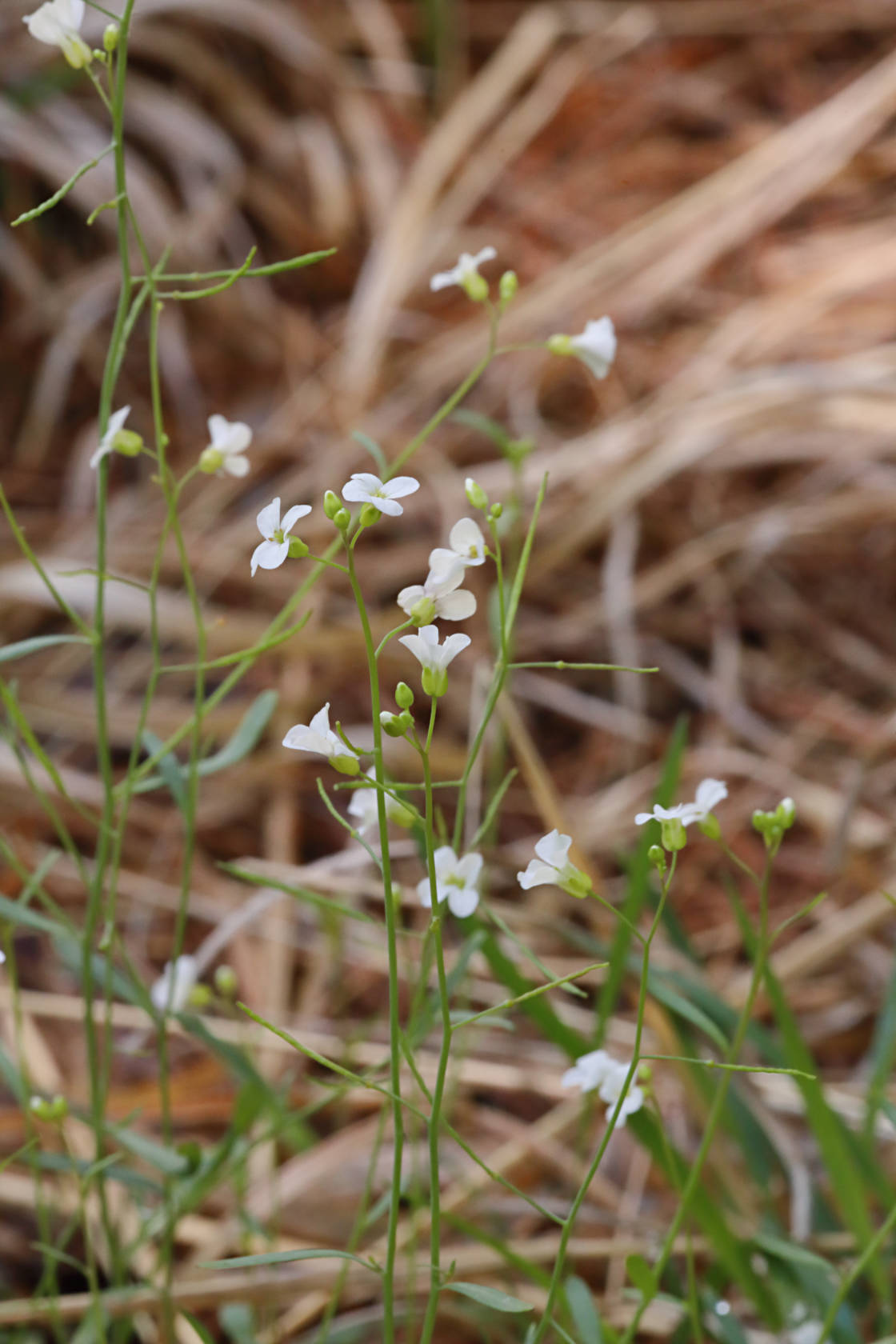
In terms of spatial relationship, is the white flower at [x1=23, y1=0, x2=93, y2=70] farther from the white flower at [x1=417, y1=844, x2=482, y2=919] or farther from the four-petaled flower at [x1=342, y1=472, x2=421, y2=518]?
the white flower at [x1=417, y1=844, x2=482, y2=919]

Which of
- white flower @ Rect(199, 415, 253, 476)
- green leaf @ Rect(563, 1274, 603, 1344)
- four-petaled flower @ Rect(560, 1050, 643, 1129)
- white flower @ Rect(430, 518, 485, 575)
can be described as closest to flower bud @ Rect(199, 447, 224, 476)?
white flower @ Rect(199, 415, 253, 476)

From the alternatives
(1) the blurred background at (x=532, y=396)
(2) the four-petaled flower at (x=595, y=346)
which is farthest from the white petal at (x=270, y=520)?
(1) the blurred background at (x=532, y=396)

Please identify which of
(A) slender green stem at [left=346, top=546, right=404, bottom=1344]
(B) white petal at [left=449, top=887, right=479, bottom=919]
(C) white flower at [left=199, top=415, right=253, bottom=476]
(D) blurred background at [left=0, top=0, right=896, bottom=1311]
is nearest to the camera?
(A) slender green stem at [left=346, top=546, right=404, bottom=1344]

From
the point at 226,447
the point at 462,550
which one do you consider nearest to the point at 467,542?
the point at 462,550

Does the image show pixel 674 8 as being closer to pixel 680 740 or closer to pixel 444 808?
pixel 444 808

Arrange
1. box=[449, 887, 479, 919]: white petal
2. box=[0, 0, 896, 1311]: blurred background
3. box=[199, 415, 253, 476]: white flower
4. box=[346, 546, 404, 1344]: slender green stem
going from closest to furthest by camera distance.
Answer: box=[346, 546, 404, 1344]: slender green stem < box=[449, 887, 479, 919]: white petal < box=[199, 415, 253, 476]: white flower < box=[0, 0, 896, 1311]: blurred background

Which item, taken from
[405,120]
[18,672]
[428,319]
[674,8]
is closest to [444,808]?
[18,672]

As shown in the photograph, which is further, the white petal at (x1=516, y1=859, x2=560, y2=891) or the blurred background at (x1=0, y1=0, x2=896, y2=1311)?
the blurred background at (x1=0, y1=0, x2=896, y2=1311)
